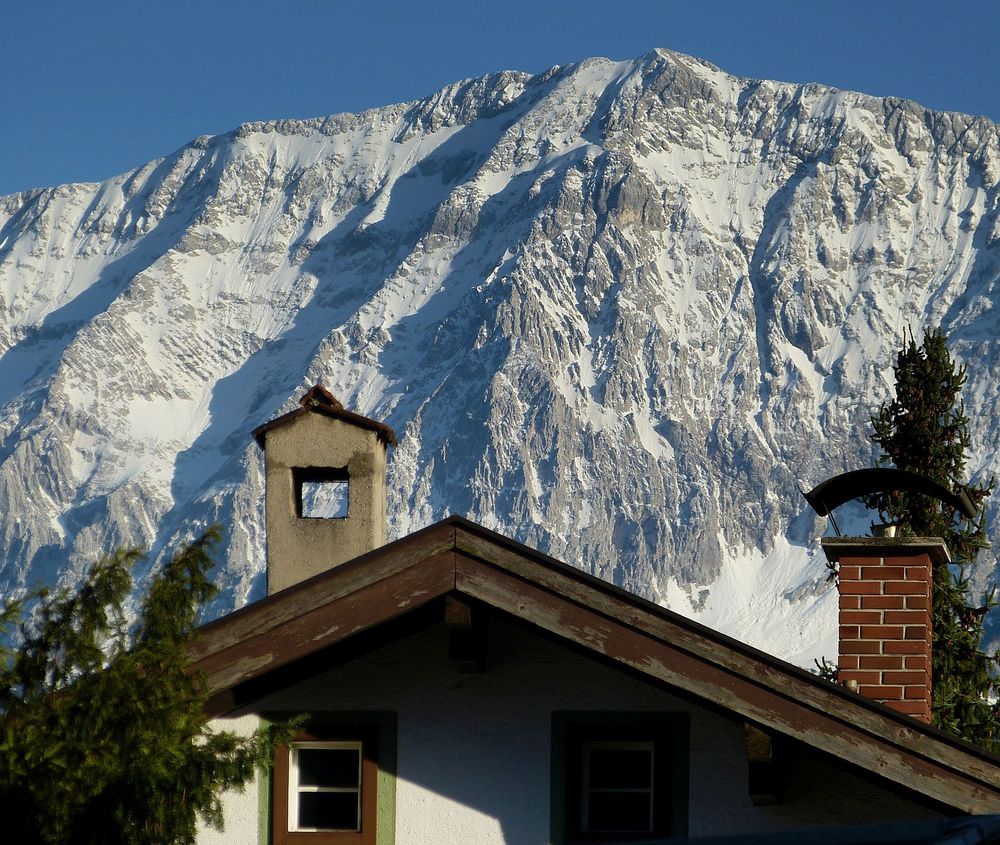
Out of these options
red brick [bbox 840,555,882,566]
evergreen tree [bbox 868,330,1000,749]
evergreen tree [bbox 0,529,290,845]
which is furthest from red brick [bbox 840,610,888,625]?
evergreen tree [bbox 868,330,1000,749]

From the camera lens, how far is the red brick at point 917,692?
1041 centimetres

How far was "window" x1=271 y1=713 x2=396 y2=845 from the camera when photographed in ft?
31.1

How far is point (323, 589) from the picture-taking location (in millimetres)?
9195

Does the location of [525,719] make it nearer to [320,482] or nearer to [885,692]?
[885,692]

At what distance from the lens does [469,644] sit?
375 inches

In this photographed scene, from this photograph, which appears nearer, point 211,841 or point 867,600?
point 211,841

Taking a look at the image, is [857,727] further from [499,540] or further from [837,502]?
[837,502]

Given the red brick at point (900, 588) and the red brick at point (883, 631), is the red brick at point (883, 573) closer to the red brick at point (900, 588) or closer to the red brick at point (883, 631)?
the red brick at point (900, 588)

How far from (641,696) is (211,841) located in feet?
6.88

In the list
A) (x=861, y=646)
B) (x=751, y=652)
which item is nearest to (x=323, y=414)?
(x=861, y=646)

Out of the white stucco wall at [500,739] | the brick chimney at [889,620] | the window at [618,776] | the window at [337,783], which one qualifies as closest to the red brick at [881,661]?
the brick chimney at [889,620]

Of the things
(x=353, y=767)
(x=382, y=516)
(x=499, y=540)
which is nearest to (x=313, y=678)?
(x=353, y=767)

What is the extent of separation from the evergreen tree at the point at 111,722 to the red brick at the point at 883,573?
11.5ft

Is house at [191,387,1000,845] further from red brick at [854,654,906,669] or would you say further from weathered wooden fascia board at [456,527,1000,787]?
red brick at [854,654,906,669]
